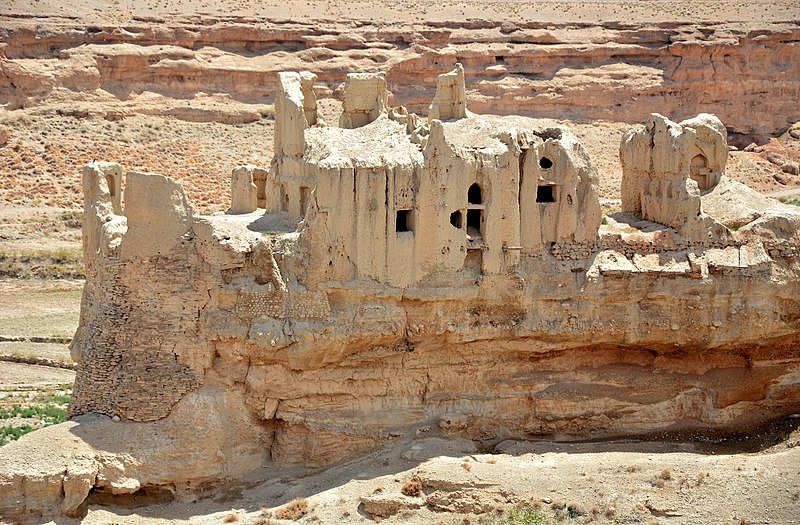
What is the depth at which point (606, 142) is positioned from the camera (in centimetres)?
7250

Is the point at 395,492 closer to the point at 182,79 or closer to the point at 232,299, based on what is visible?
the point at 232,299

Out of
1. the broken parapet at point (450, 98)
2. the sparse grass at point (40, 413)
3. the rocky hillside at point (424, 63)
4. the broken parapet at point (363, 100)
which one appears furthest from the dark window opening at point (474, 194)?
the rocky hillside at point (424, 63)

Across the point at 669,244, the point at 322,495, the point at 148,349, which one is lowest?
the point at 322,495

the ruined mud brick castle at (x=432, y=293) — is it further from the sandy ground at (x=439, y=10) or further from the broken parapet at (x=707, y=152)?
the sandy ground at (x=439, y=10)

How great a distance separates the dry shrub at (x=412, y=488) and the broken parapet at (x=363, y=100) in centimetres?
852

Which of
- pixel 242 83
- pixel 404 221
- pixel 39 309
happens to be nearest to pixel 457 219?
pixel 404 221

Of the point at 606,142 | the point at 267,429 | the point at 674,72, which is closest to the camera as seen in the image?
the point at 267,429

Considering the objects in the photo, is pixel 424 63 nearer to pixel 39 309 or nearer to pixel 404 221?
pixel 39 309

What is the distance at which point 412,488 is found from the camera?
26.4m

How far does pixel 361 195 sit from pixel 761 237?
28.1 ft

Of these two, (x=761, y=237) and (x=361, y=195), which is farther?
(x=761, y=237)

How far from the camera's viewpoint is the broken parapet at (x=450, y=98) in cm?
3042

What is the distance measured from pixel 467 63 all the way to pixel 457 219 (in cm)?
5085

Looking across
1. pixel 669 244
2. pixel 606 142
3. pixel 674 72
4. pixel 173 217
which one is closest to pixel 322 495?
pixel 173 217
